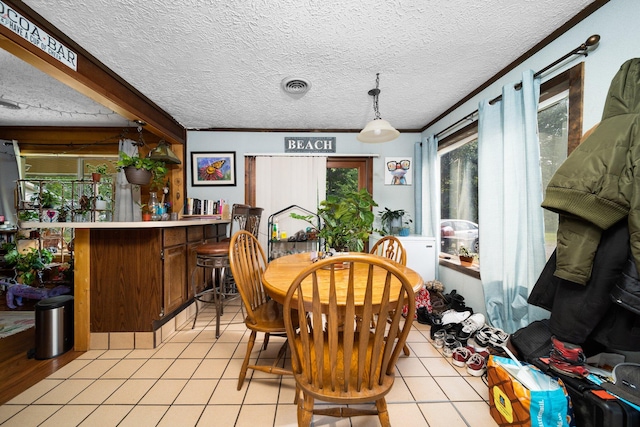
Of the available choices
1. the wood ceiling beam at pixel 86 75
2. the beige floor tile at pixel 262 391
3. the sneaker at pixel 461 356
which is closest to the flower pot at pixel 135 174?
the wood ceiling beam at pixel 86 75

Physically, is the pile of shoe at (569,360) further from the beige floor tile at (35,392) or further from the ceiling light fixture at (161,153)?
the ceiling light fixture at (161,153)

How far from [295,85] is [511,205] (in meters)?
2.16

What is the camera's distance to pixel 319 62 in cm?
206

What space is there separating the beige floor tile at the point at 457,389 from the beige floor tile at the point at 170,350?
194 cm

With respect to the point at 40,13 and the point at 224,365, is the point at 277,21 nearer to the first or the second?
the point at 40,13

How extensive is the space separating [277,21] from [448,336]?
266 centimetres

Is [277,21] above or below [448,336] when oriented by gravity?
above

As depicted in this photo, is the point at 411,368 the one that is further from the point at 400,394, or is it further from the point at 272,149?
the point at 272,149

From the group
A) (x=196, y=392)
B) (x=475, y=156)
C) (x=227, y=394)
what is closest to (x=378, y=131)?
(x=475, y=156)

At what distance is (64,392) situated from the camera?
1538mm

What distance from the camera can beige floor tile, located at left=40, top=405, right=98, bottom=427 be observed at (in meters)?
1.32

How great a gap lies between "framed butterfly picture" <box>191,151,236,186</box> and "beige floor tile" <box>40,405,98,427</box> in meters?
2.74

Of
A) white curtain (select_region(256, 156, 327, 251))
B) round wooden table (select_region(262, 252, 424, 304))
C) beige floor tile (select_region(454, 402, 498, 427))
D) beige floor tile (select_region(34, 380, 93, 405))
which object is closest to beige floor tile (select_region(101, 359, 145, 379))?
beige floor tile (select_region(34, 380, 93, 405))

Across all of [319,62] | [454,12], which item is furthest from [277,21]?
[454,12]
